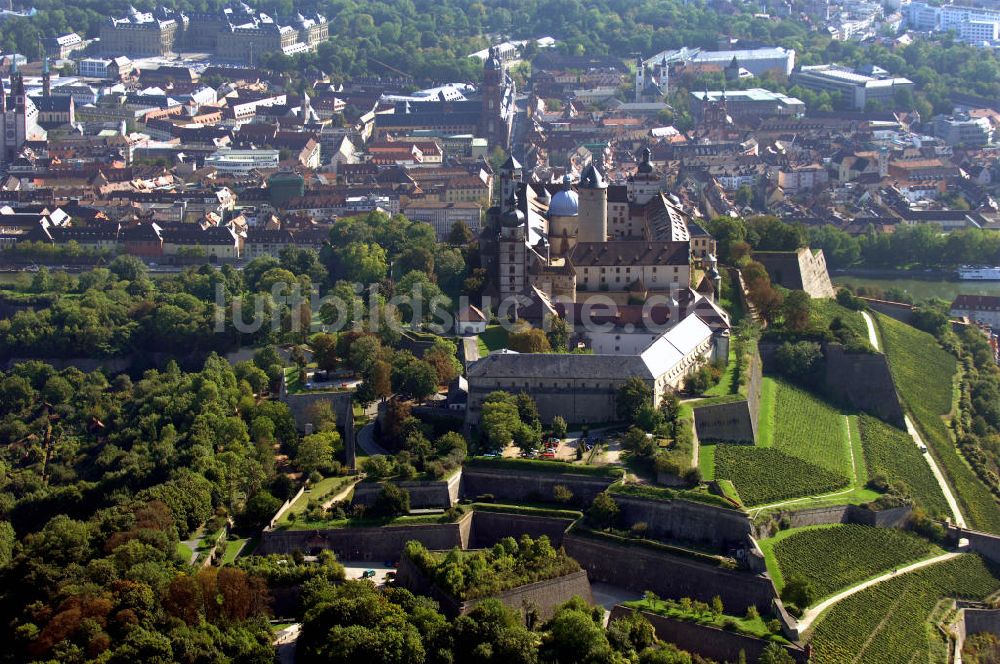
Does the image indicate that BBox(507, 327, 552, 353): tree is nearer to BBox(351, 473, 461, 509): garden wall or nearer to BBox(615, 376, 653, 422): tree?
BBox(615, 376, 653, 422): tree

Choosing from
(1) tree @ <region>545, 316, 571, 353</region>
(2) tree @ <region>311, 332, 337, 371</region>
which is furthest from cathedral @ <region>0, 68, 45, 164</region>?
(1) tree @ <region>545, 316, 571, 353</region>

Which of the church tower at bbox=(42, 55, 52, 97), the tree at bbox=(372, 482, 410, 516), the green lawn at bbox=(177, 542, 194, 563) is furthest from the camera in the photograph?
the church tower at bbox=(42, 55, 52, 97)

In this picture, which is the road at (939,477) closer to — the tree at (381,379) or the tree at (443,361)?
the tree at (443,361)

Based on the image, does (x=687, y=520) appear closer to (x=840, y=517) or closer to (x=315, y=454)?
(x=840, y=517)

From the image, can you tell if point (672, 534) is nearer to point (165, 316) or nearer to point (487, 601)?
point (487, 601)

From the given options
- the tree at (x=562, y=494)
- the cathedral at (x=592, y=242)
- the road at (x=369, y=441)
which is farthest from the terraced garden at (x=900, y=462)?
the road at (x=369, y=441)

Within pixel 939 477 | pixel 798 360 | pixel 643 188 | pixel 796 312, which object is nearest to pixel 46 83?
pixel 643 188

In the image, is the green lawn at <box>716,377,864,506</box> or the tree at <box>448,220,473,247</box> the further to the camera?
the tree at <box>448,220,473,247</box>
